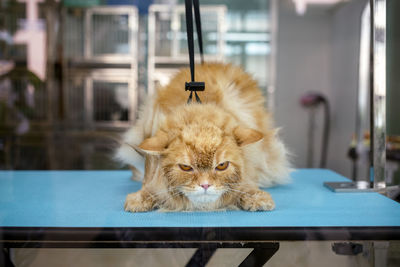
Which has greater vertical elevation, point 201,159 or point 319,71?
point 319,71

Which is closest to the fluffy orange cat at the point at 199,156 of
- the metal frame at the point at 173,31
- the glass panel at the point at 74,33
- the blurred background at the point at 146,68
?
the blurred background at the point at 146,68

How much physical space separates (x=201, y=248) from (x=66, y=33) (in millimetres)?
1285

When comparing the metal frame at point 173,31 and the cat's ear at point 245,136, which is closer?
the cat's ear at point 245,136

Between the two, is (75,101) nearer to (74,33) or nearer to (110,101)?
(110,101)

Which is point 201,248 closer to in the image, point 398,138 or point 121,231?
point 121,231

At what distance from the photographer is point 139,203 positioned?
73 centimetres

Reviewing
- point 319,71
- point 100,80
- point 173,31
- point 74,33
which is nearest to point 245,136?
point 319,71

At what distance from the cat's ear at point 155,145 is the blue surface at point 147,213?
0.13m

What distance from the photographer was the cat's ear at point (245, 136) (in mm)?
731

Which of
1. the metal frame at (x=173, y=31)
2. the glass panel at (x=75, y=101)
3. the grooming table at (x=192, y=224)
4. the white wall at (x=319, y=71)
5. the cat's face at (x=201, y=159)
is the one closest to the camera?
the grooming table at (x=192, y=224)

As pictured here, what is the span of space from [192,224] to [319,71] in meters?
1.01

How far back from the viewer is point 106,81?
1524 millimetres

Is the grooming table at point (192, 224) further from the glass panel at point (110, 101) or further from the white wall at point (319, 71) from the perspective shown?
the glass panel at point (110, 101)

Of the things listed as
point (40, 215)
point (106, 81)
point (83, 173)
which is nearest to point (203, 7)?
point (106, 81)
